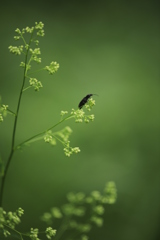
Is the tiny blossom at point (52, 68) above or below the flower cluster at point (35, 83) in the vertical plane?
above

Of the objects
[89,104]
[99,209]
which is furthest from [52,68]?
[99,209]

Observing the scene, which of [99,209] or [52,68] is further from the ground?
[52,68]

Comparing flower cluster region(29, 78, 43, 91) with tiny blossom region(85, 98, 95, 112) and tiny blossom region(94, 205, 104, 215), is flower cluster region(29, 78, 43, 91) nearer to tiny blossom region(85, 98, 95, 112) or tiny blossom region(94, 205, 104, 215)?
tiny blossom region(85, 98, 95, 112)

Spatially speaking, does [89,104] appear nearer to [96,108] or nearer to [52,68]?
[52,68]

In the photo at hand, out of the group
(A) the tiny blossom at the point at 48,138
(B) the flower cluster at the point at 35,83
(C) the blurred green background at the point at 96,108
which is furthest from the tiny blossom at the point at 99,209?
(C) the blurred green background at the point at 96,108

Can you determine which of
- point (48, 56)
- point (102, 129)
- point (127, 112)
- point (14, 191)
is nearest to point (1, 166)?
point (14, 191)

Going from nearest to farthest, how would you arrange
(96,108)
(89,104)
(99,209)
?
1. (99,209)
2. (89,104)
3. (96,108)

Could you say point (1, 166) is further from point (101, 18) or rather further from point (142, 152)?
point (101, 18)

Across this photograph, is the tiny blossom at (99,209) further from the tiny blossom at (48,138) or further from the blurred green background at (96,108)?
the blurred green background at (96,108)

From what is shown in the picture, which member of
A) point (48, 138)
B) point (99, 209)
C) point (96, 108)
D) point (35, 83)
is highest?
point (96, 108)
